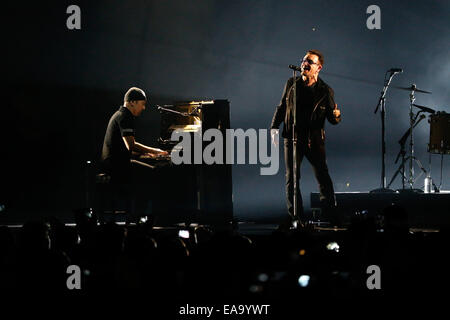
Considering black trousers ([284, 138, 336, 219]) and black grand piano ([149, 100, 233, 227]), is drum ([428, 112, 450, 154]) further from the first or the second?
black grand piano ([149, 100, 233, 227])

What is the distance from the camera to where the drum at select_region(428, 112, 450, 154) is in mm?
9148

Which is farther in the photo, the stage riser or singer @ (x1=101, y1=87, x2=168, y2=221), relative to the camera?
the stage riser

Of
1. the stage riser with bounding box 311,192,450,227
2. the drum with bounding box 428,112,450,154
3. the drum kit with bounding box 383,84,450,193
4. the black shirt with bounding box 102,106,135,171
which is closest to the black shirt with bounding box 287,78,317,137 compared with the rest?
the stage riser with bounding box 311,192,450,227

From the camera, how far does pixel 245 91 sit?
33.4ft

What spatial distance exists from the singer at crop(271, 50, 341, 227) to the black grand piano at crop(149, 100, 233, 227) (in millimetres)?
789

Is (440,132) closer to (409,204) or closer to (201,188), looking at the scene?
(409,204)

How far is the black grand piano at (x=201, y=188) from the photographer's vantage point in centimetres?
721

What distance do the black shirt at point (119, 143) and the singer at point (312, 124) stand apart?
1799 millimetres

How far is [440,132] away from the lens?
9.22 meters

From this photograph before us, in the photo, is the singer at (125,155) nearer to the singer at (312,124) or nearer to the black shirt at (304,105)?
the singer at (312,124)

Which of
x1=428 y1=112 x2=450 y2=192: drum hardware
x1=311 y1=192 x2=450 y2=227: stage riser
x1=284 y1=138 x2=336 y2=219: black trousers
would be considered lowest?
x1=311 y1=192 x2=450 y2=227: stage riser

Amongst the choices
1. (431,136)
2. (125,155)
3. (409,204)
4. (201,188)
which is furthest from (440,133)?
(125,155)

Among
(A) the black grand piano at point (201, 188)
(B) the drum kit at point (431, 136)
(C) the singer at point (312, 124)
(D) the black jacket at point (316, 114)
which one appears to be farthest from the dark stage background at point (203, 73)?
(D) the black jacket at point (316, 114)

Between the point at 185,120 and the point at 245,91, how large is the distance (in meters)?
2.81
